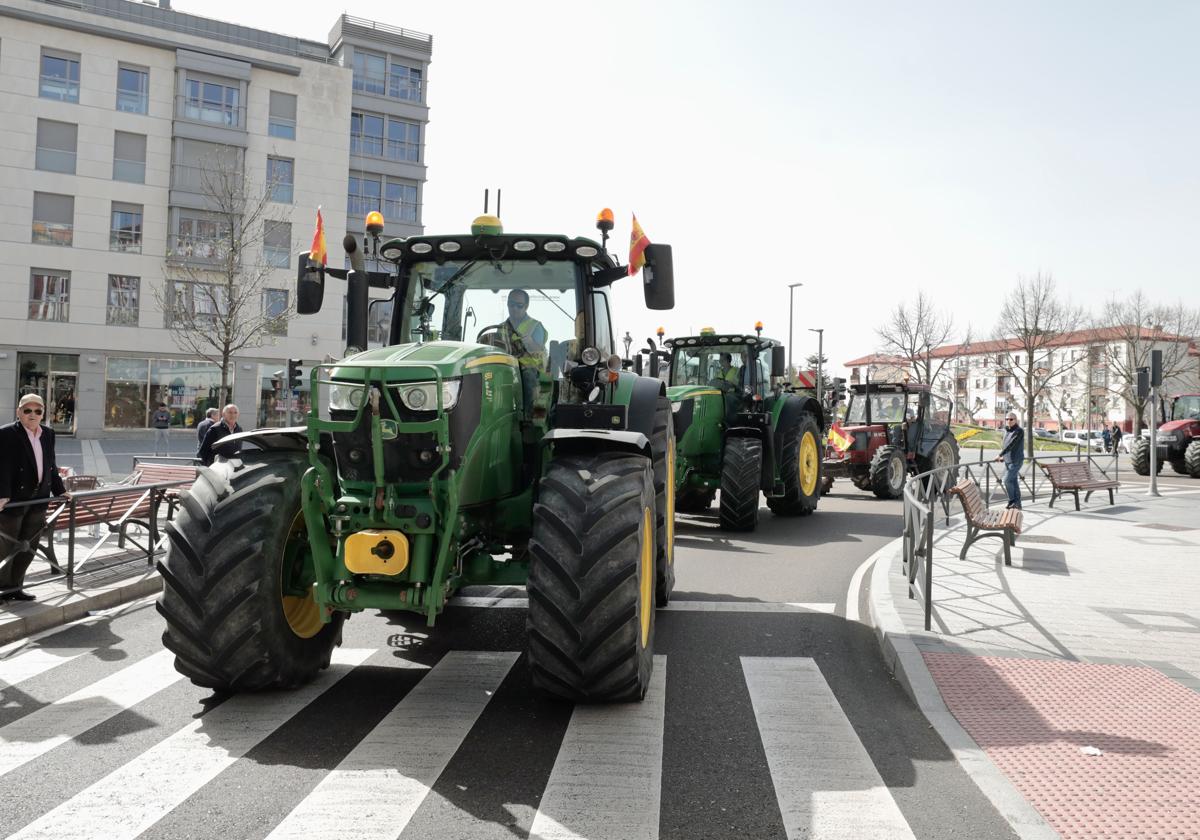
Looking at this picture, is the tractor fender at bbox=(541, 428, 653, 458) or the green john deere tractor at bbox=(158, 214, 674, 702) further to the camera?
the tractor fender at bbox=(541, 428, 653, 458)

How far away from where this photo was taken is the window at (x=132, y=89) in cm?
3459

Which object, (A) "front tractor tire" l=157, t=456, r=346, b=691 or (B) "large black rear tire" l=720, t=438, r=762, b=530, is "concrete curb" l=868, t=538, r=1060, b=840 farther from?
(B) "large black rear tire" l=720, t=438, r=762, b=530

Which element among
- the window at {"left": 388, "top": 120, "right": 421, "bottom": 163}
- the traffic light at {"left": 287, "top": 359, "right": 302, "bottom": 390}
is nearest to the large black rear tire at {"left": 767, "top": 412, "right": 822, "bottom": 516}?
the traffic light at {"left": 287, "top": 359, "right": 302, "bottom": 390}

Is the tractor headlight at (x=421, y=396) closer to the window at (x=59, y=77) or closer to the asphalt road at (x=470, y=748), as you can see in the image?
the asphalt road at (x=470, y=748)

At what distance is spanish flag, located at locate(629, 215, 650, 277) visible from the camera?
664 centimetres

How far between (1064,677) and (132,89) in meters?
38.1

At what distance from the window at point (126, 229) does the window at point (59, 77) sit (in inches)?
161

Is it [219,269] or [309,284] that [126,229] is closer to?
[219,269]

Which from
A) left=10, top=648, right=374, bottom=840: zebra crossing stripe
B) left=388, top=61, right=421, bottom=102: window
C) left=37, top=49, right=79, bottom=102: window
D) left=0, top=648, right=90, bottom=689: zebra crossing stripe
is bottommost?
left=0, top=648, right=90, bottom=689: zebra crossing stripe

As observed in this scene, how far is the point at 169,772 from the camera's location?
4156 mm

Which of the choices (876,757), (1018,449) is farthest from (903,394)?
(876,757)

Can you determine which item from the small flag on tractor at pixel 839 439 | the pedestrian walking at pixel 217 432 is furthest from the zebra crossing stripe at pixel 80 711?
the small flag on tractor at pixel 839 439

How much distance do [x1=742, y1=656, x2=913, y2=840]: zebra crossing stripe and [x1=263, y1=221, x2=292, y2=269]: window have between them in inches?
1318

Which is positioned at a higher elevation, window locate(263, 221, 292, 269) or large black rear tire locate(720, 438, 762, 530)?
window locate(263, 221, 292, 269)
